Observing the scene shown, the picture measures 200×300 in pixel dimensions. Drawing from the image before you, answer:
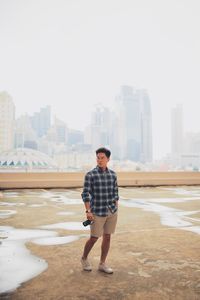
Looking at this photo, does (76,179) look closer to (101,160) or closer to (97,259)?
(97,259)

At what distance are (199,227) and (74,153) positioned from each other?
178 metres

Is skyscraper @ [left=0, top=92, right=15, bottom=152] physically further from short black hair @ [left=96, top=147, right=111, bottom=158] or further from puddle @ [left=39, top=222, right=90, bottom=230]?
short black hair @ [left=96, top=147, right=111, bottom=158]

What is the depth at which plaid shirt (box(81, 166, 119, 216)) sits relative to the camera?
3.48 meters

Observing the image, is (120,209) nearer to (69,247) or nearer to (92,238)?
(69,247)

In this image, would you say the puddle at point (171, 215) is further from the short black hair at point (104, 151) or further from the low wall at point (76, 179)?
the low wall at point (76, 179)

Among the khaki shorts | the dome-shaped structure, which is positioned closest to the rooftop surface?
the khaki shorts

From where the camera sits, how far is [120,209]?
8695mm

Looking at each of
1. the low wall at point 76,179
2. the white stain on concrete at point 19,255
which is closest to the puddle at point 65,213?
A: the white stain on concrete at point 19,255

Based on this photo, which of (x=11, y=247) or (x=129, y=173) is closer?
(x=11, y=247)

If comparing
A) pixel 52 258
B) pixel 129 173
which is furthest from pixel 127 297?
pixel 129 173

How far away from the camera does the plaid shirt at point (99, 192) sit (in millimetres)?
3479

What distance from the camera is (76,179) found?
16.5 meters

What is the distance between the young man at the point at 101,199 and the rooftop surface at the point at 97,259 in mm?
364

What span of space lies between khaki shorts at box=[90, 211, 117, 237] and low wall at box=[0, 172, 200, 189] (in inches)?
464
